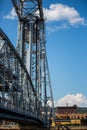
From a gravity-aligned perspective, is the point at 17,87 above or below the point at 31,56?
below

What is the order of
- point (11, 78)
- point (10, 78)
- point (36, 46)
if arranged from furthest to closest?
point (36, 46), point (10, 78), point (11, 78)

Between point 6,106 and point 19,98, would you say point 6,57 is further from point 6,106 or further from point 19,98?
point 19,98

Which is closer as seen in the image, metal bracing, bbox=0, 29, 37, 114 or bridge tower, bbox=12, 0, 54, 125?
metal bracing, bbox=0, 29, 37, 114

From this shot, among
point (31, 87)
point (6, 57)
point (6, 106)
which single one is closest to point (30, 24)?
point (31, 87)

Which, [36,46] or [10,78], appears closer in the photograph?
[10,78]

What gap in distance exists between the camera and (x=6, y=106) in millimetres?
33844

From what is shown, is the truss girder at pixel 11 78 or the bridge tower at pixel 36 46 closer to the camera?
the truss girder at pixel 11 78

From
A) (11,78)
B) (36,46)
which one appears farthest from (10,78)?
(36,46)

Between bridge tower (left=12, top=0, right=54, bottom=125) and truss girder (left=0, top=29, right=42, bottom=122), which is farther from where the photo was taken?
bridge tower (left=12, top=0, right=54, bottom=125)

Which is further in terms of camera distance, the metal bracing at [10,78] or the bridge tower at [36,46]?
the bridge tower at [36,46]

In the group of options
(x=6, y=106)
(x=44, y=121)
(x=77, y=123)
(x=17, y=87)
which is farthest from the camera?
(x=77, y=123)

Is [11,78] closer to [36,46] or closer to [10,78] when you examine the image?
[10,78]

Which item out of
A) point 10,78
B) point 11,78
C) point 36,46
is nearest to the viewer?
point 11,78

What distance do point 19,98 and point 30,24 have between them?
3153 cm
